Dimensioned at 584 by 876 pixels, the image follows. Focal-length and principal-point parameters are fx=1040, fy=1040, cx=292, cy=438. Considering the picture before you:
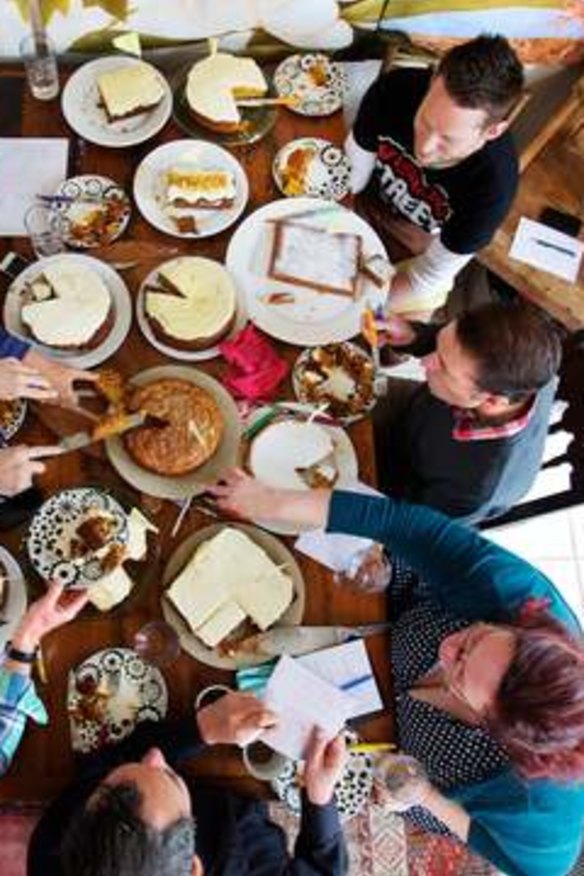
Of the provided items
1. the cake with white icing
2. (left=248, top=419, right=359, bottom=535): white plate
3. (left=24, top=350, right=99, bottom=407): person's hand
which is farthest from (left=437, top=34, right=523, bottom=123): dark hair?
(left=24, top=350, right=99, bottom=407): person's hand

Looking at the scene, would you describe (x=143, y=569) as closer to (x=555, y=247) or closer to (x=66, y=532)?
(x=66, y=532)

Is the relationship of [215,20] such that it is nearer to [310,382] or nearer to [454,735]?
[310,382]

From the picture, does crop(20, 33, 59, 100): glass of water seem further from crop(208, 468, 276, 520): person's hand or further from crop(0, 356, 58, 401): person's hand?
crop(208, 468, 276, 520): person's hand

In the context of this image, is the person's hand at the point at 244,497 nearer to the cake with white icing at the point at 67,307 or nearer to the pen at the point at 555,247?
the cake with white icing at the point at 67,307

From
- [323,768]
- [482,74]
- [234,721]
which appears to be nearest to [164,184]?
[482,74]

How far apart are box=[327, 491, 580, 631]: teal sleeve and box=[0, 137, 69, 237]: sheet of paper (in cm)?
98

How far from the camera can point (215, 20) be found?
2732 millimetres

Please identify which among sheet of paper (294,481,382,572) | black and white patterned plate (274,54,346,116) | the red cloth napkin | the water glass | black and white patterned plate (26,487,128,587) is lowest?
sheet of paper (294,481,382,572)

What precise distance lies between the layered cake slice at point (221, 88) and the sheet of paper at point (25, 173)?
1.10ft

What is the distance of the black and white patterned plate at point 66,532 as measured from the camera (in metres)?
2.05

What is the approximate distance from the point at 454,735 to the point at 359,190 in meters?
1.43

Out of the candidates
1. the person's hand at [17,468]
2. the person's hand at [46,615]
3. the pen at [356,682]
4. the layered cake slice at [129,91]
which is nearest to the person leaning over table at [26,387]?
the person's hand at [17,468]

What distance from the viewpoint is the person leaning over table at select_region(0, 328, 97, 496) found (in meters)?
2.08

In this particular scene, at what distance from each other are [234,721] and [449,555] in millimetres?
571
